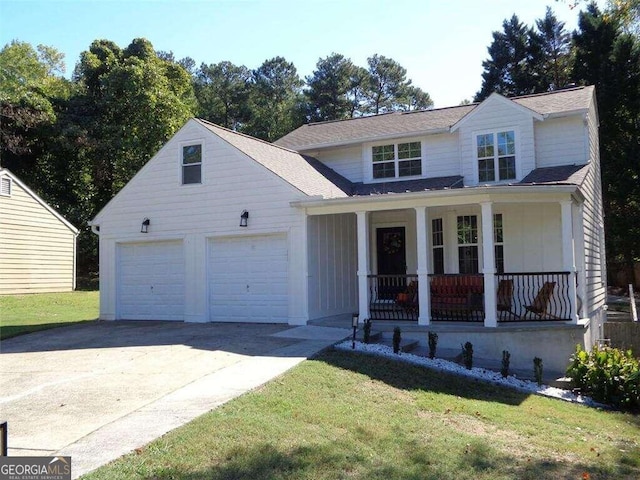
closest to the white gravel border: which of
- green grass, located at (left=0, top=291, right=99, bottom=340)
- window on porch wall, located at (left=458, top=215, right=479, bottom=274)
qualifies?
window on porch wall, located at (left=458, top=215, right=479, bottom=274)

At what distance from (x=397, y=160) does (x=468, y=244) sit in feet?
11.0

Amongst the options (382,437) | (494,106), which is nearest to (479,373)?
(382,437)

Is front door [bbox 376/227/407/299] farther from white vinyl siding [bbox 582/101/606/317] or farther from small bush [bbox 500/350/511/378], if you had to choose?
small bush [bbox 500/350/511/378]

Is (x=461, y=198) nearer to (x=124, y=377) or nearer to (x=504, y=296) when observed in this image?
(x=504, y=296)

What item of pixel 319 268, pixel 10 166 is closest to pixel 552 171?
pixel 319 268

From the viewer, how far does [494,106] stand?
14109 millimetres

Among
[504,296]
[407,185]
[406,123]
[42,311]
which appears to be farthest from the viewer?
[42,311]

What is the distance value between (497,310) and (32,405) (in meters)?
8.44

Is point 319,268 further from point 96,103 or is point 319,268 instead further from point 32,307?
point 96,103

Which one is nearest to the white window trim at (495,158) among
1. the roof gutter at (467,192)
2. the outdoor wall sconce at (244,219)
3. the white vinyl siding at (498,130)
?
the white vinyl siding at (498,130)

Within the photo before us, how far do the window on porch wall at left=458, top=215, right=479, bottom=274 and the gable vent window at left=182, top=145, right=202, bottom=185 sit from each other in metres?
6.98

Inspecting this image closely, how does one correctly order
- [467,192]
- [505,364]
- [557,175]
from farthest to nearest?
[557,175] < [467,192] < [505,364]

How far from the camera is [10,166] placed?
30984 mm

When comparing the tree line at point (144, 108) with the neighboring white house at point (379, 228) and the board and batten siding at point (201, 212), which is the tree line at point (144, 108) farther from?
the board and batten siding at point (201, 212)
